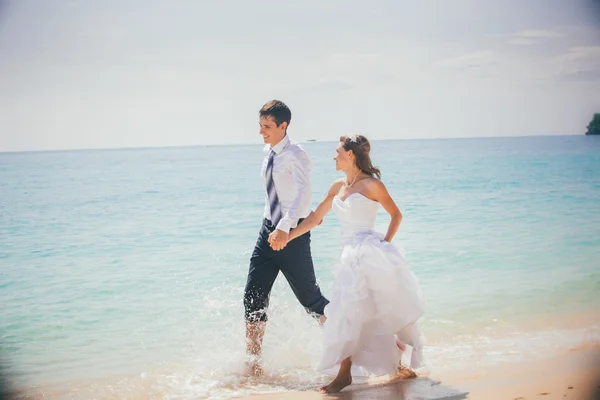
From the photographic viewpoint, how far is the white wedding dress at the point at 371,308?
405cm

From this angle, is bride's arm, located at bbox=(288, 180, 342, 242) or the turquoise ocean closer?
bride's arm, located at bbox=(288, 180, 342, 242)

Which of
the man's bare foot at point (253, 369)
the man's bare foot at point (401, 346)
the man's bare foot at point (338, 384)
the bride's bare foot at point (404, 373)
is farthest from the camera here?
the man's bare foot at point (253, 369)

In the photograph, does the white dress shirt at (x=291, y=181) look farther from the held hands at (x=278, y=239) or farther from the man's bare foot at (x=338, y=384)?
the man's bare foot at (x=338, y=384)

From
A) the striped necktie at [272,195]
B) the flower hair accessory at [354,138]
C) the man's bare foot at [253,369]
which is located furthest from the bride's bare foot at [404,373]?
the flower hair accessory at [354,138]

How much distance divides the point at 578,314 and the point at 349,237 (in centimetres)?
377

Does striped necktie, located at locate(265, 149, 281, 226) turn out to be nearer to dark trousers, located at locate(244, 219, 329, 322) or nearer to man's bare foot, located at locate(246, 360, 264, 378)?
dark trousers, located at locate(244, 219, 329, 322)

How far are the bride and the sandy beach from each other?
0.14 m

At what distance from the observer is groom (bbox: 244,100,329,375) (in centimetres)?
452

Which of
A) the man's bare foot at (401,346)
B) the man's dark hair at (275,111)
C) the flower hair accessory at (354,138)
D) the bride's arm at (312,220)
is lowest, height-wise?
the man's bare foot at (401,346)

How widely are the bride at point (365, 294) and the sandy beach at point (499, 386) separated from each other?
14cm

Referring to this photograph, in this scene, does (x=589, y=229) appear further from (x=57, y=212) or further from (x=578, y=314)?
(x=57, y=212)

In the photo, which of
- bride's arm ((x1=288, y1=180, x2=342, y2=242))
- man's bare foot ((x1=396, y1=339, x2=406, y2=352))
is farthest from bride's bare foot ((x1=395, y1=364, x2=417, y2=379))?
bride's arm ((x1=288, y1=180, x2=342, y2=242))

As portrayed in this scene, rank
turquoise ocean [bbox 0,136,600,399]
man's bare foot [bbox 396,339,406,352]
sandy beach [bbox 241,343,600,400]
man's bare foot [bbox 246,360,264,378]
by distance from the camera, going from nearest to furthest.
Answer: sandy beach [bbox 241,343,600,400] → man's bare foot [bbox 396,339,406,352] → man's bare foot [bbox 246,360,264,378] → turquoise ocean [bbox 0,136,600,399]

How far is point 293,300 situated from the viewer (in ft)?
21.2
